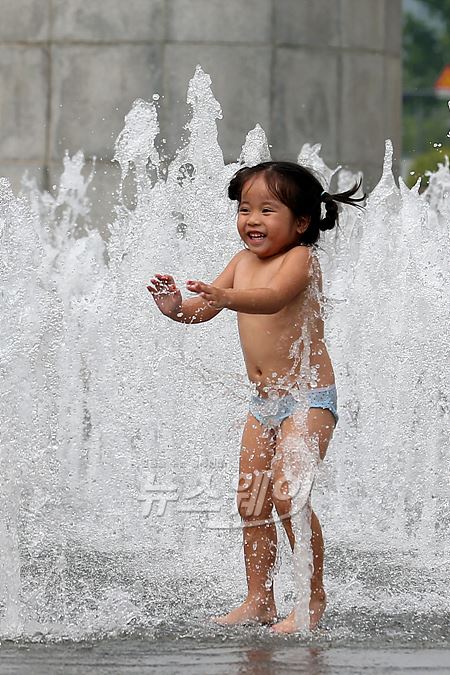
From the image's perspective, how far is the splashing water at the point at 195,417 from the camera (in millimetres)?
4547

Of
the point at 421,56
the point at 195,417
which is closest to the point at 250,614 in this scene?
the point at 195,417

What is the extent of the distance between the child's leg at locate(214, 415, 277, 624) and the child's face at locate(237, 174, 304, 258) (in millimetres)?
445

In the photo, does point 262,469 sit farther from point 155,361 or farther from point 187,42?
point 187,42

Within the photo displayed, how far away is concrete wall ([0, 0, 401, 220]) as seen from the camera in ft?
38.2

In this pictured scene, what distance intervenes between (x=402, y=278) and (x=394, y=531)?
48.2 inches

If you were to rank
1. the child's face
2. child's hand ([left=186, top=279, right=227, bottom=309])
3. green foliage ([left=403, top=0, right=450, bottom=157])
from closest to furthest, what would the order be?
child's hand ([left=186, top=279, right=227, bottom=309]) → the child's face → green foliage ([left=403, top=0, right=450, bottom=157])

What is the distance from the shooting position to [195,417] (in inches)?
221

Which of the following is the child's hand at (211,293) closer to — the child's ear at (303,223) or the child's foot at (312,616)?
the child's ear at (303,223)

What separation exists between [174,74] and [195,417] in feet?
21.1

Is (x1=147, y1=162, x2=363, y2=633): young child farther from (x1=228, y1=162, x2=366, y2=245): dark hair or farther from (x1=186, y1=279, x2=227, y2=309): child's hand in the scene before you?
(x1=186, y1=279, x2=227, y2=309): child's hand

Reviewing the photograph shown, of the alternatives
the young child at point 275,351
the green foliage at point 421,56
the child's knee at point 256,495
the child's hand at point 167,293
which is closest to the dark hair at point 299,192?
the young child at point 275,351

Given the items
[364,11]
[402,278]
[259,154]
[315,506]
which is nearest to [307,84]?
[364,11]

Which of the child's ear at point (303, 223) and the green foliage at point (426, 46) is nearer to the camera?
the child's ear at point (303, 223)

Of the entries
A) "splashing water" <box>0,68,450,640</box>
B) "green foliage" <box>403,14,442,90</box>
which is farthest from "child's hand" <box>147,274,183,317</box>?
"green foliage" <box>403,14,442,90</box>
